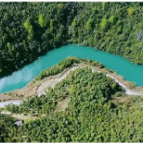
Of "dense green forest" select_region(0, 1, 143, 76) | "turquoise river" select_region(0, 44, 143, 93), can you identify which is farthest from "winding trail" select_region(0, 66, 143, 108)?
"dense green forest" select_region(0, 1, 143, 76)

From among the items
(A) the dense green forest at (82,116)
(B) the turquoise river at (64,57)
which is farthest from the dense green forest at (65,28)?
(A) the dense green forest at (82,116)

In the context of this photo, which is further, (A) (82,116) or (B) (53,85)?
(B) (53,85)

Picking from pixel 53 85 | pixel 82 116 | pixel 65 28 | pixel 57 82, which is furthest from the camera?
pixel 65 28

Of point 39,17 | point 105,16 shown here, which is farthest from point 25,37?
point 105,16

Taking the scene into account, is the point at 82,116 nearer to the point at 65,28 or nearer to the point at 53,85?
the point at 53,85

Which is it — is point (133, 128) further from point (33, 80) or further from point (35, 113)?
point (33, 80)

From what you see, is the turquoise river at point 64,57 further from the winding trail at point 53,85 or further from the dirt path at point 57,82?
the winding trail at point 53,85

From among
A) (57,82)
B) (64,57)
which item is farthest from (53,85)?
(64,57)
